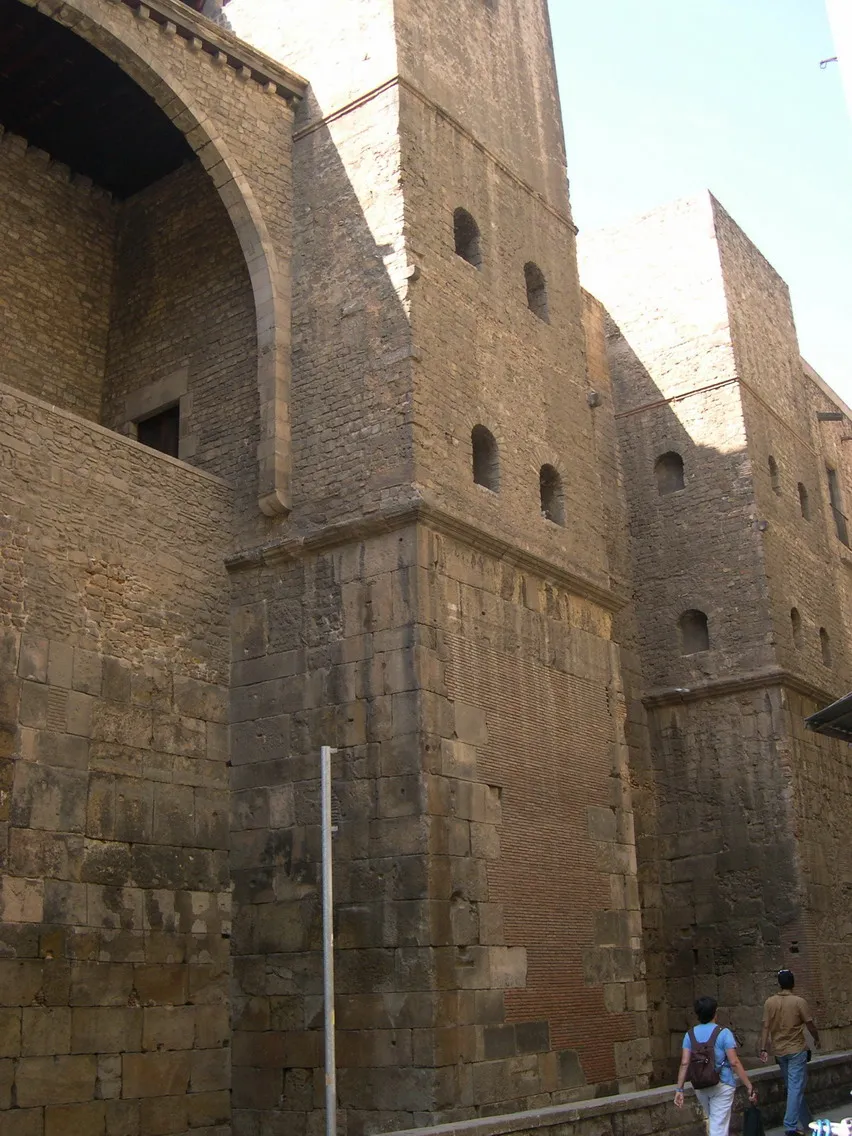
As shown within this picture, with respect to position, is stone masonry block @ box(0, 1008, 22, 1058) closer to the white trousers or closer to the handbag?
the white trousers

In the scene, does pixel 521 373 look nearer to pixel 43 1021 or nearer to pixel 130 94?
pixel 130 94

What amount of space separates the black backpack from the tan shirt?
2.19 m

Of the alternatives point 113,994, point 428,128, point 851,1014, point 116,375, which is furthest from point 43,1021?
point 851,1014

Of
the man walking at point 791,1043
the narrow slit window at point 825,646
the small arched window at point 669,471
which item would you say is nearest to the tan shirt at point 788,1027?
the man walking at point 791,1043

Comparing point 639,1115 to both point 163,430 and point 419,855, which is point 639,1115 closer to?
point 419,855

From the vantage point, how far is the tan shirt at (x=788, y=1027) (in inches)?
371

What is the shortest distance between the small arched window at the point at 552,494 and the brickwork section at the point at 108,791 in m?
3.41

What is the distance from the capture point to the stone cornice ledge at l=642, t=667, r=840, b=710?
1508 cm

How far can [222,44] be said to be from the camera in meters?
12.2

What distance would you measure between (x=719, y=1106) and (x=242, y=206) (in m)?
8.69

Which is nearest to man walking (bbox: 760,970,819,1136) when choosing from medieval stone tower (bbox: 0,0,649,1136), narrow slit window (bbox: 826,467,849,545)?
medieval stone tower (bbox: 0,0,649,1136)

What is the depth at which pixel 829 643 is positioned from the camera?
17.2 meters

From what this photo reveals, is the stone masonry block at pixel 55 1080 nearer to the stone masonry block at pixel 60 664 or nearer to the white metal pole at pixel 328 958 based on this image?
the white metal pole at pixel 328 958

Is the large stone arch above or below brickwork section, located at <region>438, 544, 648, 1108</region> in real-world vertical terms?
above
